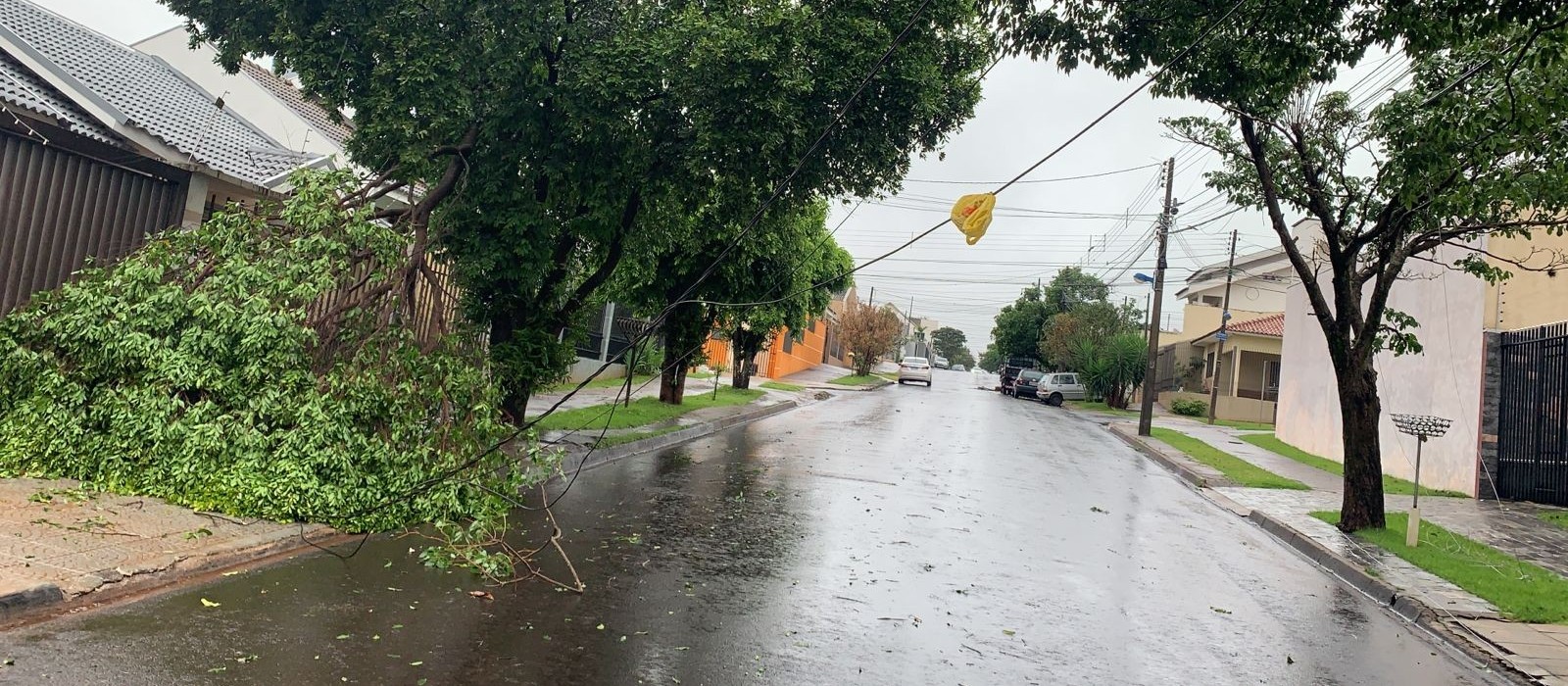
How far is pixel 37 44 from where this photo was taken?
12273mm

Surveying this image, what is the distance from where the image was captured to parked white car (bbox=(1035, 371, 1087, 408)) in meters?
44.2

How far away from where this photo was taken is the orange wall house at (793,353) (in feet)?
146

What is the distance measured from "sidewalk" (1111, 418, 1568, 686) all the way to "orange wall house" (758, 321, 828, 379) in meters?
19.6

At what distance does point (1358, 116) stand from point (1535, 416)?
5.98 meters

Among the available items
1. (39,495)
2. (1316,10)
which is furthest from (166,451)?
(1316,10)

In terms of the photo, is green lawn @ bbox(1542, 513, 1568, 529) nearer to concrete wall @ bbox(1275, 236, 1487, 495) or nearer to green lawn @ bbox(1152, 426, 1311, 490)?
concrete wall @ bbox(1275, 236, 1487, 495)

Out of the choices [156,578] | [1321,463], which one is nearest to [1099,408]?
[1321,463]

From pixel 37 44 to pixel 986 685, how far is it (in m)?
13.3

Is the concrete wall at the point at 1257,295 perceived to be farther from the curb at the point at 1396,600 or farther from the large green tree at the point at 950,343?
the large green tree at the point at 950,343

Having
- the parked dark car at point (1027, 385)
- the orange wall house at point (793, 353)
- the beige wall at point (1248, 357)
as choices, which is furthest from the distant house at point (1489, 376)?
the parked dark car at point (1027, 385)

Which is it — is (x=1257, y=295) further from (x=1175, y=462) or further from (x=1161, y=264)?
(x=1175, y=462)

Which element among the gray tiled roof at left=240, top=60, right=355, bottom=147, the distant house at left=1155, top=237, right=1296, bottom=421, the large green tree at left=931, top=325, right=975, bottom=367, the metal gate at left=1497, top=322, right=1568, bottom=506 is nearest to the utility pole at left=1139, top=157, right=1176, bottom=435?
the distant house at left=1155, top=237, right=1296, bottom=421

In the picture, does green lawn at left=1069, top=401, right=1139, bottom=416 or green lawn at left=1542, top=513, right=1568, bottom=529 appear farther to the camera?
green lawn at left=1069, top=401, right=1139, bottom=416

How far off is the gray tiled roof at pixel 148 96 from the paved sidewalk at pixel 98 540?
542 cm
